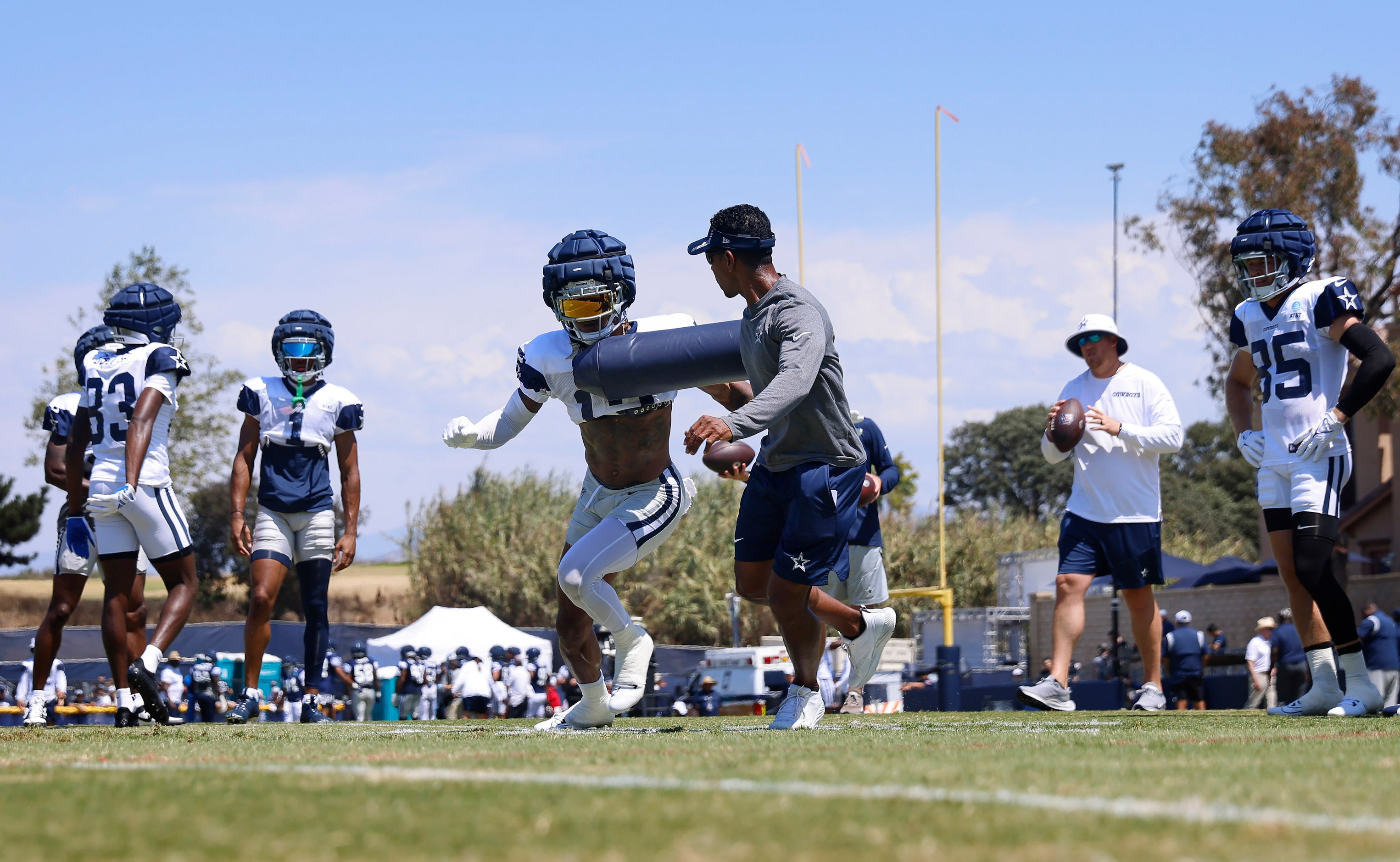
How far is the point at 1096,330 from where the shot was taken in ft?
29.6

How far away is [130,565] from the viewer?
8273 mm

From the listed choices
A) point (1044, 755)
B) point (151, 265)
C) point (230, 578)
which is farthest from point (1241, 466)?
point (1044, 755)

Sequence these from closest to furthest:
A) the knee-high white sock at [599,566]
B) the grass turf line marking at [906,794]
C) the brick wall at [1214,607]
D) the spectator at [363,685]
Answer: the grass turf line marking at [906,794] < the knee-high white sock at [599,566] < the spectator at [363,685] < the brick wall at [1214,607]

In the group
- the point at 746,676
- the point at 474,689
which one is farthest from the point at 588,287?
the point at 746,676

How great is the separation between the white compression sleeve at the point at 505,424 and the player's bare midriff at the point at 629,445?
300 mm

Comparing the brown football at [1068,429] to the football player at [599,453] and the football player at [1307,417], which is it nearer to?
the football player at [1307,417]

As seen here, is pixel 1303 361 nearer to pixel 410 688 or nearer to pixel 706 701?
pixel 706 701

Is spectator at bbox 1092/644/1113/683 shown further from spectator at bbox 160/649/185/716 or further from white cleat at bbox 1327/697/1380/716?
spectator at bbox 160/649/185/716

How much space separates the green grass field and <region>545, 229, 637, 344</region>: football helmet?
7.15 feet

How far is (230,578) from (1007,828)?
53.7m

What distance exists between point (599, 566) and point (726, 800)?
3.58 meters

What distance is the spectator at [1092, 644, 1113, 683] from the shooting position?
20.1 m

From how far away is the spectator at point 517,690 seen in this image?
22891 millimetres

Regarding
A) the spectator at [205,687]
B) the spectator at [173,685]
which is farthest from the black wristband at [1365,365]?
the spectator at [173,685]
